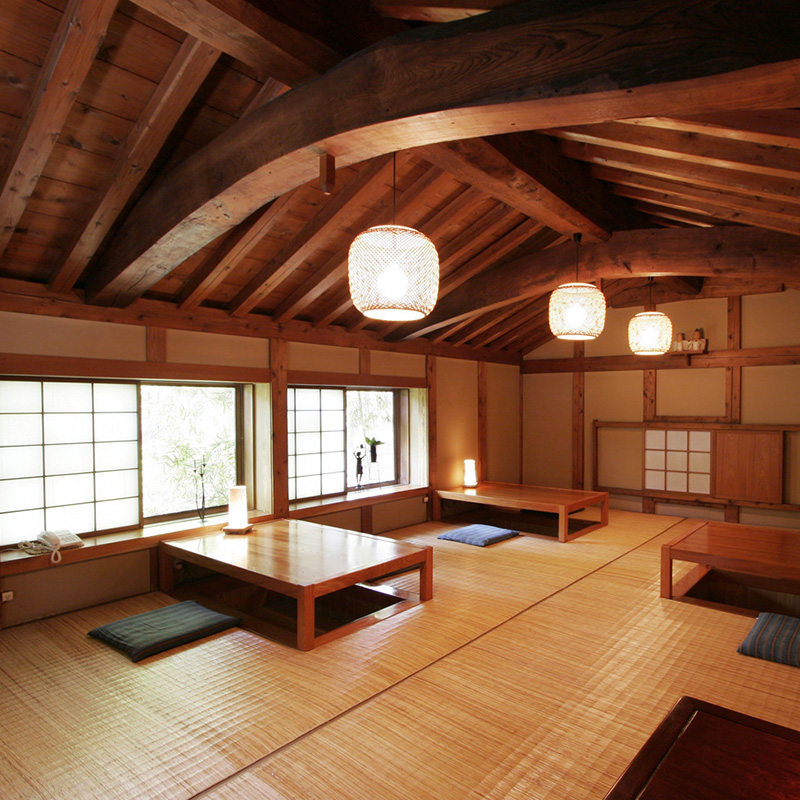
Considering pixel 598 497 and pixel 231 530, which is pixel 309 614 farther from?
pixel 598 497

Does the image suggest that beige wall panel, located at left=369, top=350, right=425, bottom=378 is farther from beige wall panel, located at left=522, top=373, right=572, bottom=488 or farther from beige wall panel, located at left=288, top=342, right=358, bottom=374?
beige wall panel, located at left=522, top=373, right=572, bottom=488

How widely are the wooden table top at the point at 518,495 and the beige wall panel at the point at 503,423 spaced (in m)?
0.96

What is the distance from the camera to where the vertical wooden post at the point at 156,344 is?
14.5ft

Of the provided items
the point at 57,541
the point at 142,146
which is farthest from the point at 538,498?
the point at 142,146

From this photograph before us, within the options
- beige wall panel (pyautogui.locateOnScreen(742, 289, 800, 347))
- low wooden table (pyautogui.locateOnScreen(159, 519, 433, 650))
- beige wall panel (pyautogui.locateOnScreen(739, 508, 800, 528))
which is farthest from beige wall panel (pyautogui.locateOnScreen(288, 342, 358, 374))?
beige wall panel (pyautogui.locateOnScreen(739, 508, 800, 528))

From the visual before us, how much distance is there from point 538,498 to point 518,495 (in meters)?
0.28

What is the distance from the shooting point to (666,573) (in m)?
4.21

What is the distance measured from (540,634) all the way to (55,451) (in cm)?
366

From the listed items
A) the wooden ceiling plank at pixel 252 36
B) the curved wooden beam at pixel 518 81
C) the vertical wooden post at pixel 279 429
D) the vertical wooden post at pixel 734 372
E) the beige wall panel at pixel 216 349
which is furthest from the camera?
the vertical wooden post at pixel 734 372

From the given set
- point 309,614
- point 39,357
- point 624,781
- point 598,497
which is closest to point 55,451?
point 39,357

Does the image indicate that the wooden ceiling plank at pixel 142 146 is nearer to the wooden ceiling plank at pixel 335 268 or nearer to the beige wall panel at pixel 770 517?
the wooden ceiling plank at pixel 335 268

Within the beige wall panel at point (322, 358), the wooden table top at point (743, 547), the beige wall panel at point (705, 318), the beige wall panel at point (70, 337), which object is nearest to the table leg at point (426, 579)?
the wooden table top at point (743, 547)

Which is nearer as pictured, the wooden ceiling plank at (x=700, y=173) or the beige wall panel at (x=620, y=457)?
the wooden ceiling plank at (x=700, y=173)

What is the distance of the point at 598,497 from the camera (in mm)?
6574
